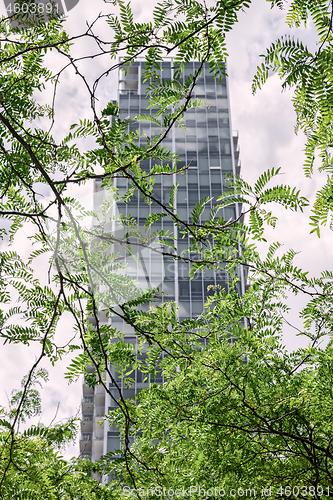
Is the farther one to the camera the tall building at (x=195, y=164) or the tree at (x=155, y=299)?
the tall building at (x=195, y=164)

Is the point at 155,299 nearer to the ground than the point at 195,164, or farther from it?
nearer to the ground

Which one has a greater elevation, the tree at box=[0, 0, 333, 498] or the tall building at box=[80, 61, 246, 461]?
the tall building at box=[80, 61, 246, 461]

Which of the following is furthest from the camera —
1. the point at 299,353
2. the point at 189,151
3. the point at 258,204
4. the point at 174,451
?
the point at 189,151

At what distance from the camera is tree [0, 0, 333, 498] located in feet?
3.97

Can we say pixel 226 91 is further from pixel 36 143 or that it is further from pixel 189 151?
pixel 36 143

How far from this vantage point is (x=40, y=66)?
1887 millimetres

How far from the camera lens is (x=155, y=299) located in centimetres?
170

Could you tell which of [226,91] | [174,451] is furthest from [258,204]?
[226,91]

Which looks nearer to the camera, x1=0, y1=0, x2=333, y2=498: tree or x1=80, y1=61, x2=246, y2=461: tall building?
x1=0, y1=0, x2=333, y2=498: tree

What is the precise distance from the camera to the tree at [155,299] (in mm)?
1209

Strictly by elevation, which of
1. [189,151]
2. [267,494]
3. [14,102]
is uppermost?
[189,151]

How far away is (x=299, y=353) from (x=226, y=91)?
72.5 feet

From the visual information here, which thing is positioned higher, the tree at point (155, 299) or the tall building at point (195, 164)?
the tall building at point (195, 164)

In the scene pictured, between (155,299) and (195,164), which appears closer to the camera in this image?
(155,299)
